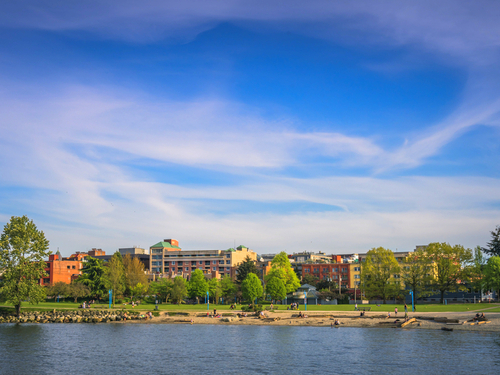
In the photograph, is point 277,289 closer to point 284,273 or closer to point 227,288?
point 284,273

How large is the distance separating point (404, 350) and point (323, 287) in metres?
108

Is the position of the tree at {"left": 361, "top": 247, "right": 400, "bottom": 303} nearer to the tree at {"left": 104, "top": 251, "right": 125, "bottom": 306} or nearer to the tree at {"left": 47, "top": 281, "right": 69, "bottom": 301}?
the tree at {"left": 104, "top": 251, "right": 125, "bottom": 306}

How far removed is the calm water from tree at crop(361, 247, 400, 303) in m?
39.4

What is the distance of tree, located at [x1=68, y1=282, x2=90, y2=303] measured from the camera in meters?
120

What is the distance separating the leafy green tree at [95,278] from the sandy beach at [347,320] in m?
31.9

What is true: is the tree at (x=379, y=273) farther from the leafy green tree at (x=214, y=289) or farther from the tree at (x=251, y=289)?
the leafy green tree at (x=214, y=289)

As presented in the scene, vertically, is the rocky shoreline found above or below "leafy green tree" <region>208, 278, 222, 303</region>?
below

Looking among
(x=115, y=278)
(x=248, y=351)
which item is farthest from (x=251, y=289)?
(x=248, y=351)

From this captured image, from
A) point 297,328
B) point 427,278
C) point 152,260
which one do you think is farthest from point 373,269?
point 152,260

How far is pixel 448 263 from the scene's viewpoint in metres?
111

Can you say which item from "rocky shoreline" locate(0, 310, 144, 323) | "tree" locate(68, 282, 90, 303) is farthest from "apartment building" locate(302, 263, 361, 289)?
"rocky shoreline" locate(0, 310, 144, 323)

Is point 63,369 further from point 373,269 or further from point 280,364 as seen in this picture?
point 373,269

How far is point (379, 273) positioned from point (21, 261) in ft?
265

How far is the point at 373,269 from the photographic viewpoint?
115 metres
